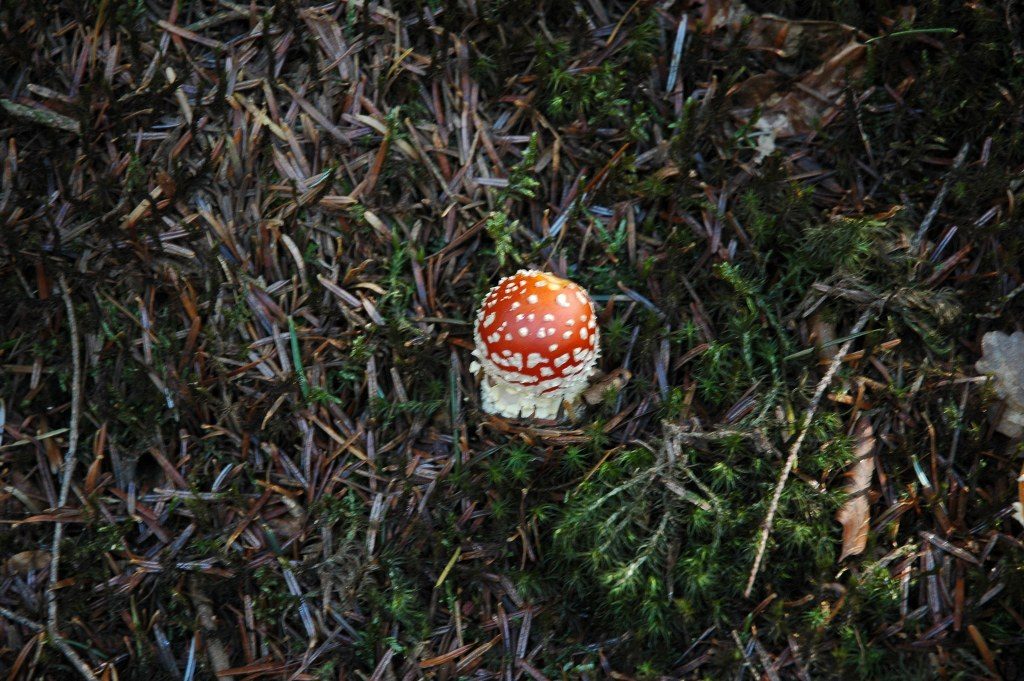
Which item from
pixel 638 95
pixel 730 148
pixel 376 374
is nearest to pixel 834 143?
pixel 730 148

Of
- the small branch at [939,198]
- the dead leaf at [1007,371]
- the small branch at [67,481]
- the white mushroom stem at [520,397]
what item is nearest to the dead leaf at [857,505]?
the dead leaf at [1007,371]

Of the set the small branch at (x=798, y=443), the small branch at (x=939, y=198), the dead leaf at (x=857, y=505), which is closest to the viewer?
the small branch at (x=798, y=443)

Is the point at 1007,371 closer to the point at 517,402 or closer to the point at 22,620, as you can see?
the point at 517,402

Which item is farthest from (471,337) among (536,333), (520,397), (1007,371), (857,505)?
(1007,371)

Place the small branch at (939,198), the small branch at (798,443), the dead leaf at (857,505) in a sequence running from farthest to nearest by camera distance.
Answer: the small branch at (939,198) < the dead leaf at (857,505) < the small branch at (798,443)

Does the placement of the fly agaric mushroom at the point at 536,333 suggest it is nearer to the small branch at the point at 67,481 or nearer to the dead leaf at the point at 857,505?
the dead leaf at the point at 857,505

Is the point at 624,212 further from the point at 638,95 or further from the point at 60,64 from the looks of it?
the point at 60,64
